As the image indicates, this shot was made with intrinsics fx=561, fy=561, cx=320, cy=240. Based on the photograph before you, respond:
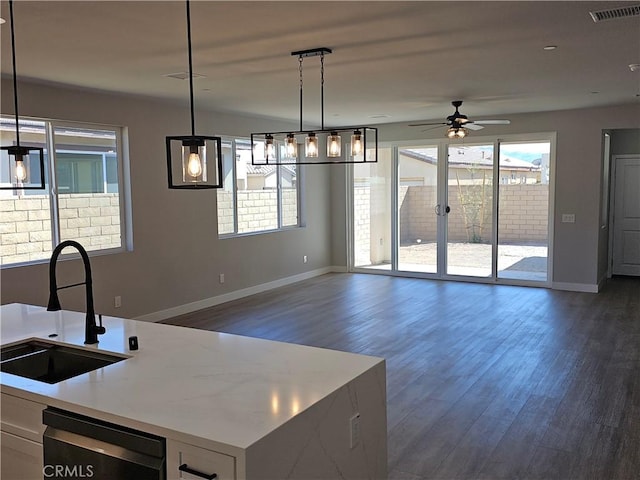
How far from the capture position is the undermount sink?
245cm

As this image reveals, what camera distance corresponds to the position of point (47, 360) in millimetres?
2551

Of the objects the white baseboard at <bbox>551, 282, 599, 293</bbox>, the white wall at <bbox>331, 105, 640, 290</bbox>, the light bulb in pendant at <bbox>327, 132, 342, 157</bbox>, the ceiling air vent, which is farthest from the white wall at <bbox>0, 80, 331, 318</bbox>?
the ceiling air vent

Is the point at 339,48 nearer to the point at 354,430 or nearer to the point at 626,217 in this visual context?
the point at 354,430

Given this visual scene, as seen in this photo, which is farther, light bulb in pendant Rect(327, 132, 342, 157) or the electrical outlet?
light bulb in pendant Rect(327, 132, 342, 157)

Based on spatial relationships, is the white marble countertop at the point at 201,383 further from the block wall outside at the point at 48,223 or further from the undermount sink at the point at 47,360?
the block wall outside at the point at 48,223

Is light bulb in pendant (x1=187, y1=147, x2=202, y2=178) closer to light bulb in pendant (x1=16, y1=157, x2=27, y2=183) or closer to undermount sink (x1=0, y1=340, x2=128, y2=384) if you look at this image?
undermount sink (x1=0, y1=340, x2=128, y2=384)

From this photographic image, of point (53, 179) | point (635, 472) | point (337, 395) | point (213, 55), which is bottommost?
point (635, 472)

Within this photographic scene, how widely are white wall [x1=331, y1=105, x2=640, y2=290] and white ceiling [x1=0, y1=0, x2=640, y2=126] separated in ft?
3.90

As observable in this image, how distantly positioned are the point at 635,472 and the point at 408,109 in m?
5.24

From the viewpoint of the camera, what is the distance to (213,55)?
4.09 metres

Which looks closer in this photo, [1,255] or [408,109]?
[1,255]

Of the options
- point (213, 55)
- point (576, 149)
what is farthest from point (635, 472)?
point (576, 149)

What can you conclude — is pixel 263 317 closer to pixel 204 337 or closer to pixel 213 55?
pixel 213 55

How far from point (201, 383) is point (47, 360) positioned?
3.24 ft
